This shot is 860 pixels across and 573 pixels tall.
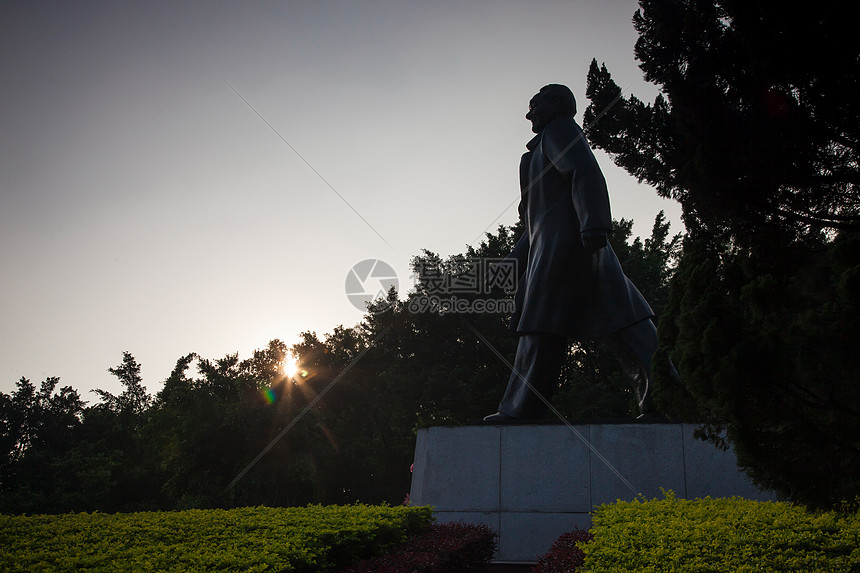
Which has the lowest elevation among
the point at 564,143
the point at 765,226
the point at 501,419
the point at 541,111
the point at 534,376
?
the point at 501,419

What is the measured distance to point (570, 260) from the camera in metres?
7.94

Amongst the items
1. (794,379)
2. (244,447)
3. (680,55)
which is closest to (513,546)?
(794,379)

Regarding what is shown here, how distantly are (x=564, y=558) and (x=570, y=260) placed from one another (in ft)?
12.5

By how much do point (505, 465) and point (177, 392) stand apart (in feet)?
63.9

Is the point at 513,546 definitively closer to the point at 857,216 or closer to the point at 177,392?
the point at 857,216

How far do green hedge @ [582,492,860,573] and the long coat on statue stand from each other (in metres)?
2.88

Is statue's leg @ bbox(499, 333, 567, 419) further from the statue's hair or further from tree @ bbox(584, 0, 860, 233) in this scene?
tree @ bbox(584, 0, 860, 233)

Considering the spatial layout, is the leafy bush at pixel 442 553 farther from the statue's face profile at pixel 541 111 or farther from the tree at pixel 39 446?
the tree at pixel 39 446

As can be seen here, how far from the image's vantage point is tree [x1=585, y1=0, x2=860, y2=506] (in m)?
3.83

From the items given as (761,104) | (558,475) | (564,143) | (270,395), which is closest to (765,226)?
(761,104)

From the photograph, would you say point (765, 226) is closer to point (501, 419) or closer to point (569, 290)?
point (569, 290)

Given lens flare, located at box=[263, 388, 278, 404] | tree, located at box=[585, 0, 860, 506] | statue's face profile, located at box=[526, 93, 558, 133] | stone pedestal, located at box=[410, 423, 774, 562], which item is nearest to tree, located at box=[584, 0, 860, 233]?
tree, located at box=[585, 0, 860, 506]

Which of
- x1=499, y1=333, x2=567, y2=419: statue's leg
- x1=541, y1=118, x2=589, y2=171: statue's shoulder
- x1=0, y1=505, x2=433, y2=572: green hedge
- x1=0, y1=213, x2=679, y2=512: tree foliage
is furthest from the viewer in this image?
x1=0, y1=213, x2=679, y2=512: tree foliage

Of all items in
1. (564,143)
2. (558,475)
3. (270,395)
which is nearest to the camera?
(558,475)
